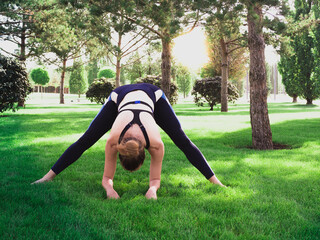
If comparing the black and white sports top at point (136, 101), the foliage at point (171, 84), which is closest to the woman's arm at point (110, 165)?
the black and white sports top at point (136, 101)

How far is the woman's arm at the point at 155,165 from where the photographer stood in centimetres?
321

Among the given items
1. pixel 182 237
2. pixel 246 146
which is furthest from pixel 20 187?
pixel 246 146

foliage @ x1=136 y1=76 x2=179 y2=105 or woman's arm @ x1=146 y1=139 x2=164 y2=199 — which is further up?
foliage @ x1=136 y1=76 x2=179 y2=105

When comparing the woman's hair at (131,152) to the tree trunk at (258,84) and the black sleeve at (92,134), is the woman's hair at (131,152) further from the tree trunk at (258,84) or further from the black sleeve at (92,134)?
the tree trunk at (258,84)

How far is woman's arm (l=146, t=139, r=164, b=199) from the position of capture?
3.21 metres

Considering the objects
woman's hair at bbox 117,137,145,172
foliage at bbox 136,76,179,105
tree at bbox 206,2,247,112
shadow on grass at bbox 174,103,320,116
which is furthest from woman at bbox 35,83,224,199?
foliage at bbox 136,76,179,105

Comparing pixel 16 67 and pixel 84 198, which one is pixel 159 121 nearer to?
pixel 84 198

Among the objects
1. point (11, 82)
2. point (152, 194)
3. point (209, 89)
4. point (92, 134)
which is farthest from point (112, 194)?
point (209, 89)

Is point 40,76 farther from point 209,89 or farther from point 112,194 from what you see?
point 112,194

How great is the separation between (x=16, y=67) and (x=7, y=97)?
5.60 ft

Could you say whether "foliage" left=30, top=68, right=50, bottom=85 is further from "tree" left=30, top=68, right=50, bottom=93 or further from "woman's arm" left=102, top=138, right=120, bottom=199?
"woman's arm" left=102, top=138, right=120, bottom=199

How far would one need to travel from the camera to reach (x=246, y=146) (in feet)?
25.9

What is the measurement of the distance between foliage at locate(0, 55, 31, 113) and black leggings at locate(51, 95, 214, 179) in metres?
12.6

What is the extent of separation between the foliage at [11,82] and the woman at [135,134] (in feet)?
40.9
